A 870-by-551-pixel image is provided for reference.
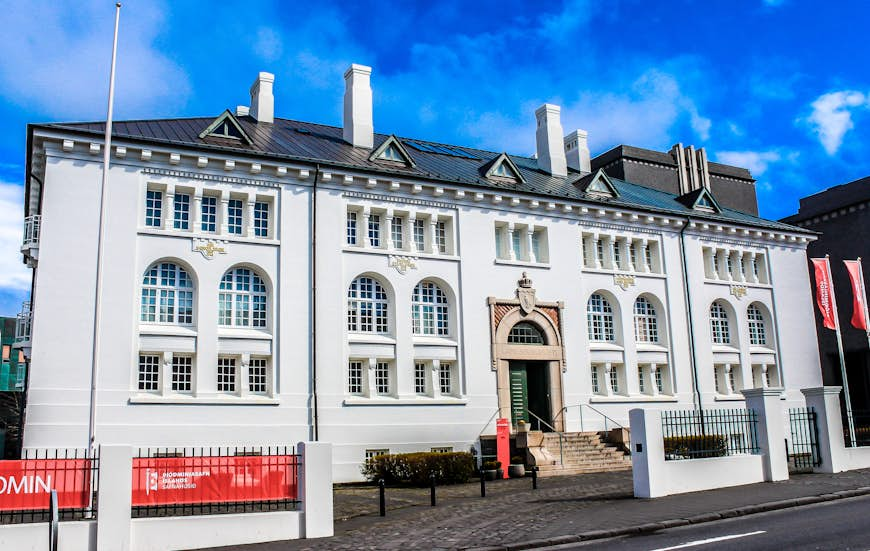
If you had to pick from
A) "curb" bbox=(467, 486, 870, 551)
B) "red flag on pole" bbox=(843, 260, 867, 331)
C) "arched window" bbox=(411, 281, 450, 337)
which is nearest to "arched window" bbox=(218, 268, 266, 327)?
"arched window" bbox=(411, 281, 450, 337)

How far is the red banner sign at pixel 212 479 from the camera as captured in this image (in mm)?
14852

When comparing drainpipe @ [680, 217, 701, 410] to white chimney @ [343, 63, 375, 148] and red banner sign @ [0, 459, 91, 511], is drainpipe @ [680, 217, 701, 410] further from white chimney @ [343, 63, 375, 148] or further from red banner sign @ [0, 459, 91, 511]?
red banner sign @ [0, 459, 91, 511]

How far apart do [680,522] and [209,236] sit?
58.2ft

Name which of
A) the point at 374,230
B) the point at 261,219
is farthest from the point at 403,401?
the point at 261,219

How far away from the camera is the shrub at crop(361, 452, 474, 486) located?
25.2 metres

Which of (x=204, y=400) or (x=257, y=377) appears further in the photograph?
(x=257, y=377)

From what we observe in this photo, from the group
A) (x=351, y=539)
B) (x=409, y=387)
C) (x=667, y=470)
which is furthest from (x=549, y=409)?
(x=351, y=539)

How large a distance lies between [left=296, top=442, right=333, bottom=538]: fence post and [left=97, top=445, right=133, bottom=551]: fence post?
3212mm

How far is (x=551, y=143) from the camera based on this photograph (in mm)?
39094

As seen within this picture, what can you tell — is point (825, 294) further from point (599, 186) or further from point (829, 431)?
point (599, 186)

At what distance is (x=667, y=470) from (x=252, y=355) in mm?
14010

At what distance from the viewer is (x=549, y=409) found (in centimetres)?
3177

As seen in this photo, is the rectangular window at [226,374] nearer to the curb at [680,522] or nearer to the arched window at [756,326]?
the curb at [680,522]

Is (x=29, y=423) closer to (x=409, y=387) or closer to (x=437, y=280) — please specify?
(x=409, y=387)
